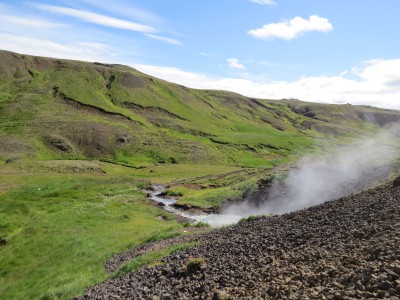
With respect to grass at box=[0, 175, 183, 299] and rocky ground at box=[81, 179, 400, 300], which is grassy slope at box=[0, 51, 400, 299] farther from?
rocky ground at box=[81, 179, 400, 300]

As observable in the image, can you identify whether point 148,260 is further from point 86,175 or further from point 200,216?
point 86,175

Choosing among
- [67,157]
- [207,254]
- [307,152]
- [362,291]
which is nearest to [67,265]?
[207,254]

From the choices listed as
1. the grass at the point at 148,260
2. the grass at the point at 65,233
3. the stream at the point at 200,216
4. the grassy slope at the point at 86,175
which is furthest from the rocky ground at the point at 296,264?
the stream at the point at 200,216

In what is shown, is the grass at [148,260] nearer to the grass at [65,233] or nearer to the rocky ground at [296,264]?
the rocky ground at [296,264]

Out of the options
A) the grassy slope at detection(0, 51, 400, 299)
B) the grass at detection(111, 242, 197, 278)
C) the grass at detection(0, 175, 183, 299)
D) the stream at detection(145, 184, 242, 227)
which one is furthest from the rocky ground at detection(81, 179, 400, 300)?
the stream at detection(145, 184, 242, 227)

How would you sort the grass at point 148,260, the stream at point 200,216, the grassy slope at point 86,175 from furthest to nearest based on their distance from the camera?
1. the stream at point 200,216
2. the grassy slope at point 86,175
3. the grass at point 148,260

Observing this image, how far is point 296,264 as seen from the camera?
17.8 m

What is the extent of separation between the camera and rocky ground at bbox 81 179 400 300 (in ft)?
46.0

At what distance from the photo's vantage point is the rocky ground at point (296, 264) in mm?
14008

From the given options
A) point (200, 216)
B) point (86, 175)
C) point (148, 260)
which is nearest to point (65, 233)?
point (148, 260)

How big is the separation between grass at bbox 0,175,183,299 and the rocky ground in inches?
311

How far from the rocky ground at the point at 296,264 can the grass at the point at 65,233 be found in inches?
311

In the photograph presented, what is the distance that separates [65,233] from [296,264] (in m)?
35.0

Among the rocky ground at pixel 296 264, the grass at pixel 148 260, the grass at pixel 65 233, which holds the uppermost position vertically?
the rocky ground at pixel 296 264
